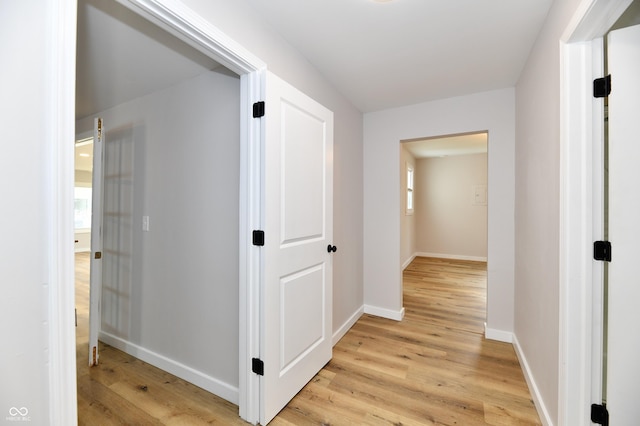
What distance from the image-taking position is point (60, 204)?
31.4 inches

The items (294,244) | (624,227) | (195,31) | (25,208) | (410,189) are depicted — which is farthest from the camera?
(410,189)

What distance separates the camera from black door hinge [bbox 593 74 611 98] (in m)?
1.19

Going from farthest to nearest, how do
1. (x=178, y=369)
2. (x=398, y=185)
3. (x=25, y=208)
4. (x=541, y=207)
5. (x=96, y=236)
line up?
(x=398, y=185) → (x=96, y=236) → (x=178, y=369) → (x=541, y=207) → (x=25, y=208)

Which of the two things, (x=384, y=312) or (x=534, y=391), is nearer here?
(x=534, y=391)

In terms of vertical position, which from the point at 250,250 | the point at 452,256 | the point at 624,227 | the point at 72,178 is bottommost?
the point at 452,256

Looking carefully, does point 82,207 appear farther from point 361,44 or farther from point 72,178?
point 361,44

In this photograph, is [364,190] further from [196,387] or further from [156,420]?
[156,420]

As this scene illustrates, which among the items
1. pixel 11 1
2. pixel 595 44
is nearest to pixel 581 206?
pixel 595 44

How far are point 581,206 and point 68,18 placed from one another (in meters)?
2.13

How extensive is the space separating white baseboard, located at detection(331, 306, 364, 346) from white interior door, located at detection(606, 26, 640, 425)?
182 cm

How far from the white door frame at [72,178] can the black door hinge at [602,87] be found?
1.66m

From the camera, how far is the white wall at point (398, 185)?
2562 mm

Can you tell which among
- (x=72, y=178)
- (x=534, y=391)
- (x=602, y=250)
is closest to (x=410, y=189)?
(x=534, y=391)

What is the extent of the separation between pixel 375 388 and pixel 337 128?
224cm
